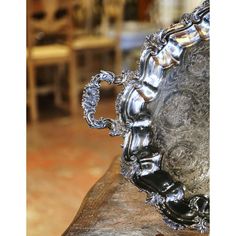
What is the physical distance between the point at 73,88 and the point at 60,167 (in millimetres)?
1536

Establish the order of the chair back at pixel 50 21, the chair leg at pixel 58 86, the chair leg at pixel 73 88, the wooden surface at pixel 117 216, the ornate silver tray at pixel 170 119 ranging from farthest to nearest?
the chair leg at pixel 58 86 → the chair leg at pixel 73 88 → the chair back at pixel 50 21 → the wooden surface at pixel 117 216 → the ornate silver tray at pixel 170 119

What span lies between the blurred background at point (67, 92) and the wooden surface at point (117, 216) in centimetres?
141

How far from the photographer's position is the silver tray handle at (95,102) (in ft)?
4.58

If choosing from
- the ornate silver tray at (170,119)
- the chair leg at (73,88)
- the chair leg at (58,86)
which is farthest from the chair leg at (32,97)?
the ornate silver tray at (170,119)

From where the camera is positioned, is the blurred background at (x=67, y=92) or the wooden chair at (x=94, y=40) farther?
the wooden chair at (x=94, y=40)

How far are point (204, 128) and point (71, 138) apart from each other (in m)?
3.52

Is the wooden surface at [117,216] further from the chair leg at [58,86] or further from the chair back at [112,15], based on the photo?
the chair back at [112,15]

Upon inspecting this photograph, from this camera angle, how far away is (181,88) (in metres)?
1.44

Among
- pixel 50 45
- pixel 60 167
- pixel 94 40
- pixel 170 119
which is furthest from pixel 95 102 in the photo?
pixel 94 40

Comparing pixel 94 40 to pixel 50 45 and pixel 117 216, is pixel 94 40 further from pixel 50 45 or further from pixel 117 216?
pixel 117 216

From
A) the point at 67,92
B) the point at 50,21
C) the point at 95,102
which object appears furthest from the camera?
the point at 67,92

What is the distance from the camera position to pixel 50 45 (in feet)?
19.2

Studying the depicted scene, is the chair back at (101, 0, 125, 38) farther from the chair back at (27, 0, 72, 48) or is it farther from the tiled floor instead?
the tiled floor
